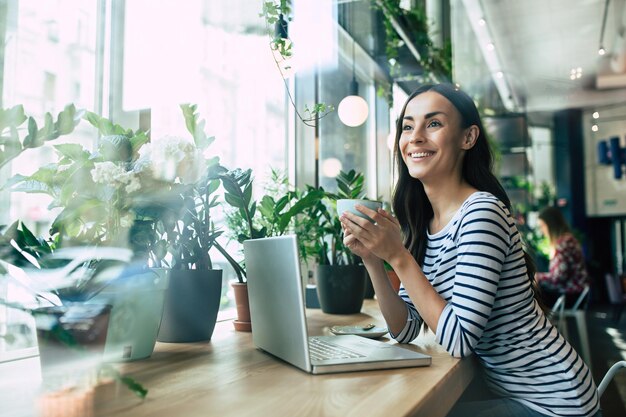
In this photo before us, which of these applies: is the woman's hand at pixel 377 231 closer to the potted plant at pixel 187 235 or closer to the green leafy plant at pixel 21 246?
the potted plant at pixel 187 235

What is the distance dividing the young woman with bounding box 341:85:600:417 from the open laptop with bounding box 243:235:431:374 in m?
0.16

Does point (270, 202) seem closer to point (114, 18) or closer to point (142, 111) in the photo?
point (142, 111)

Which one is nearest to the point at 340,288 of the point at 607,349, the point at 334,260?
the point at 334,260

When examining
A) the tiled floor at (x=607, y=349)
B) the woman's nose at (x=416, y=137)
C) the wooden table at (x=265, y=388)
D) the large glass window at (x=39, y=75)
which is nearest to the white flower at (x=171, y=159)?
the large glass window at (x=39, y=75)

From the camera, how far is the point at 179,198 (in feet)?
4.09

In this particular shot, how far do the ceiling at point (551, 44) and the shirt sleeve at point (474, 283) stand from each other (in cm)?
602

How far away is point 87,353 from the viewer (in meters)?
0.93

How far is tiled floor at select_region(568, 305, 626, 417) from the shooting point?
3383mm

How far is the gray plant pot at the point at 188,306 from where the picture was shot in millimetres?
1377

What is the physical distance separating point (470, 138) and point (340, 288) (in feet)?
2.56

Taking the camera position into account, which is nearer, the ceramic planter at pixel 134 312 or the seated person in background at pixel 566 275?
the ceramic planter at pixel 134 312

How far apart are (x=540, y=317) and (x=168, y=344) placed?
36.4 inches

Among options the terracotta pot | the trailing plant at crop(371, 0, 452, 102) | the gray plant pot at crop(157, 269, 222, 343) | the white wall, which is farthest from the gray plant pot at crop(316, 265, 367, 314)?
the white wall

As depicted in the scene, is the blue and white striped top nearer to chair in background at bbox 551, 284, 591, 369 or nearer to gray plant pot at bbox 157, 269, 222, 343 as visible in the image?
gray plant pot at bbox 157, 269, 222, 343
